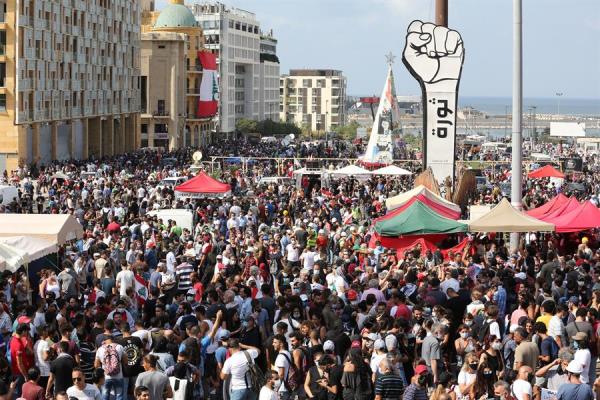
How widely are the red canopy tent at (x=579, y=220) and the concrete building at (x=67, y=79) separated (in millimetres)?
43919

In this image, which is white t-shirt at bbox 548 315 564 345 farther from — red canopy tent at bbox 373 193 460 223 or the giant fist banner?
the giant fist banner

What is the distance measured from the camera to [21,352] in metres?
14.3

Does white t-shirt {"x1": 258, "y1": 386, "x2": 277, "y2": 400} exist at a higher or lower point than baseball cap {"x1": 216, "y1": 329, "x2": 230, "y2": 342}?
lower

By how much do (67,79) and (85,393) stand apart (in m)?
64.3

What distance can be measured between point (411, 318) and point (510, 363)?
197cm

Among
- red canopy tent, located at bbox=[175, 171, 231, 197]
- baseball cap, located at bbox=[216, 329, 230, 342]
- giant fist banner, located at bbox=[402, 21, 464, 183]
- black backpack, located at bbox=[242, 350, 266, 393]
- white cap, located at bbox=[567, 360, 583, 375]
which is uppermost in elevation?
giant fist banner, located at bbox=[402, 21, 464, 183]

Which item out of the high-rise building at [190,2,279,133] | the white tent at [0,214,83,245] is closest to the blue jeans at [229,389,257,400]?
the white tent at [0,214,83,245]

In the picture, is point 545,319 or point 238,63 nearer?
point 545,319

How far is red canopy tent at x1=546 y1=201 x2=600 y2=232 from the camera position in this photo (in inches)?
981

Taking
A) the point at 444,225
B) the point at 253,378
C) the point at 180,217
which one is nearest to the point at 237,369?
the point at 253,378

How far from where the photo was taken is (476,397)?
13250 millimetres

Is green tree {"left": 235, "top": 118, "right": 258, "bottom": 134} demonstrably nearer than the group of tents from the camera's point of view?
No

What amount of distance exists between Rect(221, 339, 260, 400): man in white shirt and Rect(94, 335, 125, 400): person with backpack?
1111mm

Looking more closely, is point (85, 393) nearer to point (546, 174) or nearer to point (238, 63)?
point (546, 174)
